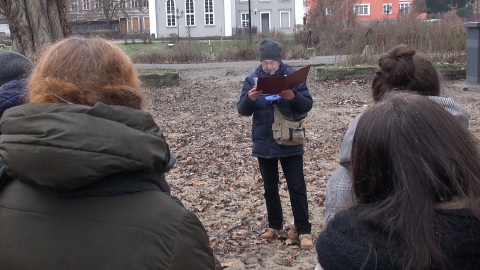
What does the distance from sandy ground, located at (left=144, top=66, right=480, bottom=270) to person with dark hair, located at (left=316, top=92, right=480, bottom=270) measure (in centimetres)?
156

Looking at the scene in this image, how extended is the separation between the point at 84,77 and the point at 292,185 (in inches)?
138

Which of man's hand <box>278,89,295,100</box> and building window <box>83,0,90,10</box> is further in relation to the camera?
building window <box>83,0,90,10</box>

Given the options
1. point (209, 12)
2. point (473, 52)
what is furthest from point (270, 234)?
point (209, 12)

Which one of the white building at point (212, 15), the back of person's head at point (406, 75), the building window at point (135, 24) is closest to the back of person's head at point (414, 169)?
the back of person's head at point (406, 75)

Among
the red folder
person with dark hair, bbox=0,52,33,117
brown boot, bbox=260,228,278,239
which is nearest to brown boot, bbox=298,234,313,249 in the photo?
brown boot, bbox=260,228,278,239

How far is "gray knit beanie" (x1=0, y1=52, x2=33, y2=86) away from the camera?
3.23 metres

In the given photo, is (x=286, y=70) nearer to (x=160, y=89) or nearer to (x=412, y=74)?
(x=412, y=74)

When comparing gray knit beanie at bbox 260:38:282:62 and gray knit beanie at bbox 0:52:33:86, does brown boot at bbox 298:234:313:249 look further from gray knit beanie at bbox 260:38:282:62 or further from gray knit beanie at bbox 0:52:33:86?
gray knit beanie at bbox 0:52:33:86

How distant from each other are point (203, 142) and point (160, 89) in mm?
8630

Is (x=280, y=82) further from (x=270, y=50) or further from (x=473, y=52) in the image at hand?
(x=473, y=52)

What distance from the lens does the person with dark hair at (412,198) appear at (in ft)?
5.76

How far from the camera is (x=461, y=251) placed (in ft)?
5.78

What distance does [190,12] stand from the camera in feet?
225

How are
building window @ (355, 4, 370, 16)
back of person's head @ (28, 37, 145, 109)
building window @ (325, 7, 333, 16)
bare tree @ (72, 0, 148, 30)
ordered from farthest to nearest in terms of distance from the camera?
building window @ (355, 4, 370, 16) → bare tree @ (72, 0, 148, 30) → building window @ (325, 7, 333, 16) → back of person's head @ (28, 37, 145, 109)
